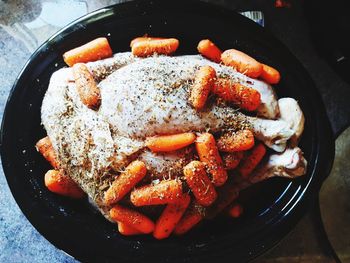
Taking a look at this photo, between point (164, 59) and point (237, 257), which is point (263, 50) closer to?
point (164, 59)

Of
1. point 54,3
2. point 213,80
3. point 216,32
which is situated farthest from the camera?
point 54,3

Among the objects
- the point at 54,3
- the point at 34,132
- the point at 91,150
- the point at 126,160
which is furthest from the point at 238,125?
the point at 54,3

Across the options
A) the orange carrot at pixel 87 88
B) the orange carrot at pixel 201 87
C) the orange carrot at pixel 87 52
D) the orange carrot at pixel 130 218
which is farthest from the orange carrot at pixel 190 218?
the orange carrot at pixel 87 52

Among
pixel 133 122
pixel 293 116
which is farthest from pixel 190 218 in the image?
pixel 293 116

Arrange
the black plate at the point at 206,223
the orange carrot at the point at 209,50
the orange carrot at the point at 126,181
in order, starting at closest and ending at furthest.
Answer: the orange carrot at the point at 126,181, the black plate at the point at 206,223, the orange carrot at the point at 209,50

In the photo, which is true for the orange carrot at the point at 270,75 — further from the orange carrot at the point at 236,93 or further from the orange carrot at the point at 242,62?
the orange carrot at the point at 236,93

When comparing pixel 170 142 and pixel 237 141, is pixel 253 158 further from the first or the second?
pixel 170 142
